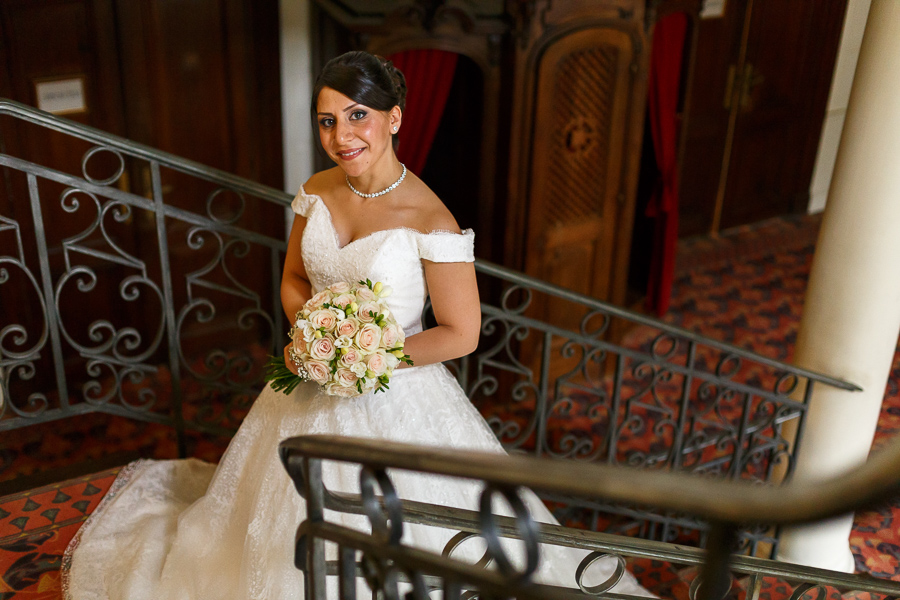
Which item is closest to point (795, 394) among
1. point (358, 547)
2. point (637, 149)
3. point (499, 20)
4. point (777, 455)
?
point (777, 455)

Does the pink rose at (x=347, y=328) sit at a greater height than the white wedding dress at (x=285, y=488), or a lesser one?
greater

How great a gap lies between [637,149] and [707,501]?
5.04 m

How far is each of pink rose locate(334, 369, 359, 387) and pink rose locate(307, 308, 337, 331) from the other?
115 millimetres

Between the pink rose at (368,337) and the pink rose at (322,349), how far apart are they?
7 centimetres

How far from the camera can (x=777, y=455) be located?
4.39 m

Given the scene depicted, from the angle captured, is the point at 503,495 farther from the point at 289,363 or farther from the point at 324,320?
the point at 289,363

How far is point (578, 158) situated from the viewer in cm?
553

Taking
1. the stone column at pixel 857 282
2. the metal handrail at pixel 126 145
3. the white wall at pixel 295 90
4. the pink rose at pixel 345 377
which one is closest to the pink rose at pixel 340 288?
the pink rose at pixel 345 377

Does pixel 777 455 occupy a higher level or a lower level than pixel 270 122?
lower

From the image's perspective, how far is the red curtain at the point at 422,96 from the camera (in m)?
5.17

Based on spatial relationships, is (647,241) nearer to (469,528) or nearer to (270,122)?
(270,122)

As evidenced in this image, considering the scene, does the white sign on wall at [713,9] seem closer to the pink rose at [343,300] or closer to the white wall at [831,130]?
the white wall at [831,130]

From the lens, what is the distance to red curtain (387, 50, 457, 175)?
5.17 meters

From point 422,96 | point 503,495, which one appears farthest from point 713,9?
point 503,495
